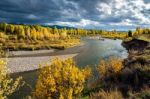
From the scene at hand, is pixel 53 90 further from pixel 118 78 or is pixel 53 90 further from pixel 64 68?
pixel 118 78

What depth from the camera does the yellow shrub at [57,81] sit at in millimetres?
22839

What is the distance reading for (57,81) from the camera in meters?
23.6

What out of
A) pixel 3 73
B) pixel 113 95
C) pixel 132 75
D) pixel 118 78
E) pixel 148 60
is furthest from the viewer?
pixel 148 60

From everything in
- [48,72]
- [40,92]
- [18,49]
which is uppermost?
[48,72]

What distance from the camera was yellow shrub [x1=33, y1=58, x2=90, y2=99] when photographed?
22.8m

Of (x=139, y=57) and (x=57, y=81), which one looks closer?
(x=57, y=81)

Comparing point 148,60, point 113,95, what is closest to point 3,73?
point 113,95

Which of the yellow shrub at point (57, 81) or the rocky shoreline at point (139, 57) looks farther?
the rocky shoreline at point (139, 57)

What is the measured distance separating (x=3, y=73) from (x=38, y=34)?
154208 mm

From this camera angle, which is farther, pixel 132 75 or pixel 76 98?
pixel 132 75

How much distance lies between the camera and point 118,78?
94.8 feet

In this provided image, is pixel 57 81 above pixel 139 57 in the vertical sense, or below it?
below

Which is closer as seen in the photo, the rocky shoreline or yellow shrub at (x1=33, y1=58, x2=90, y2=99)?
yellow shrub at (x1=33, y1=58, x2=90, y2=99)

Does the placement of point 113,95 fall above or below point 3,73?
below
